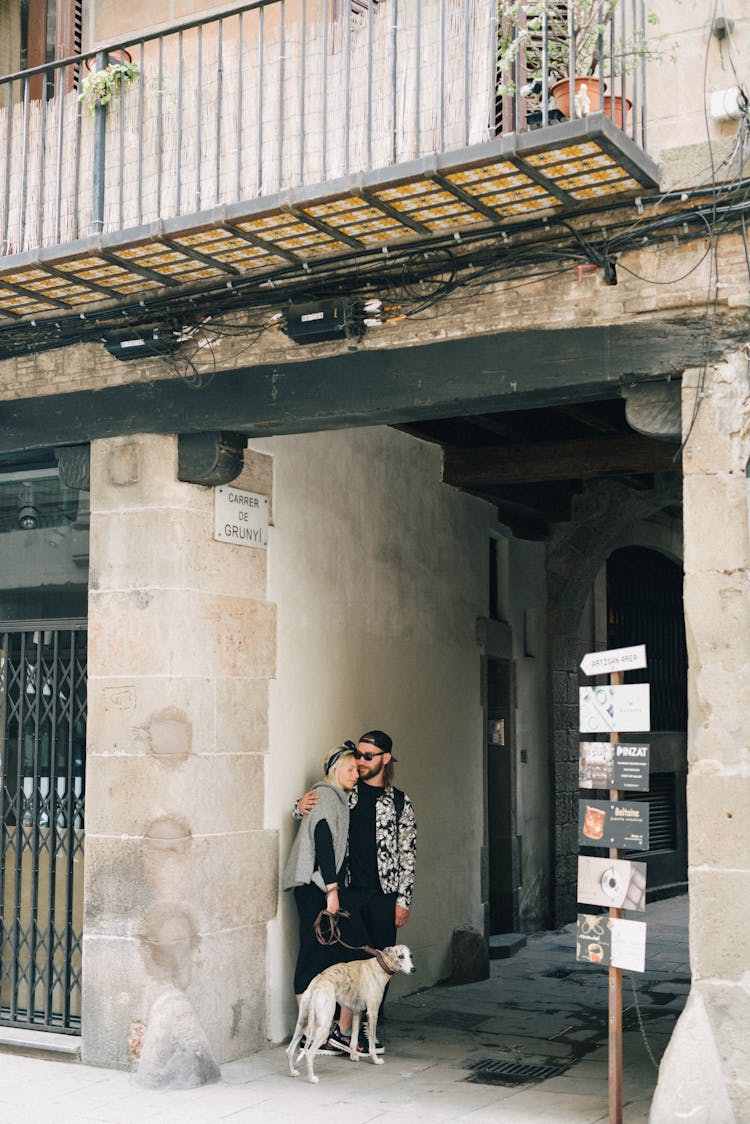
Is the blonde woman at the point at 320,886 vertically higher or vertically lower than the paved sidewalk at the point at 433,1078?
higher

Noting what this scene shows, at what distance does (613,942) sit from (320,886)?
7.61 ft

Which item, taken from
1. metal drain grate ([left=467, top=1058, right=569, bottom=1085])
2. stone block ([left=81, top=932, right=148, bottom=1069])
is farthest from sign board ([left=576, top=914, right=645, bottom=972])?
stone block ([left=81, top=932, right=148, bottom=1069])

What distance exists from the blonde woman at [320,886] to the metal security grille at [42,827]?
52.4 inches

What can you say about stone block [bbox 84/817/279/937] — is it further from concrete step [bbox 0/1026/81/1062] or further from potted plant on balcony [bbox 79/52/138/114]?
potted plant on balcony [bbox 79/52/138/114]

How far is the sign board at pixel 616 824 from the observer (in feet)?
20.5

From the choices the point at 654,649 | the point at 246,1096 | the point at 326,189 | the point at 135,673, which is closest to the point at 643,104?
the point at 326,189

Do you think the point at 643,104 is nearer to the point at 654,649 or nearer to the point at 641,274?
the point at 641,274

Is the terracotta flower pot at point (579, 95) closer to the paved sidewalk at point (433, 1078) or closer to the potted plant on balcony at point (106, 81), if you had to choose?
the potted plant on balcony at point (106, 81)

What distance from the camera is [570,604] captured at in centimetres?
1383

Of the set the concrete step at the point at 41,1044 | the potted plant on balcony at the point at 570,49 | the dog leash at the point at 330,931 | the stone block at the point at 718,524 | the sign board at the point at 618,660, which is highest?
the potted plant on balcony at the point at 570,49

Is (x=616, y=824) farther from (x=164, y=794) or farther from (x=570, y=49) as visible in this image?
(x=570, y=49)

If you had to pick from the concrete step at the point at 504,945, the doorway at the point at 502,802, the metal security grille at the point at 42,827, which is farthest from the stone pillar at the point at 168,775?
the doorway at the point at 502,802

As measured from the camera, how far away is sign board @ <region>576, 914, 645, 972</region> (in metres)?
6.17

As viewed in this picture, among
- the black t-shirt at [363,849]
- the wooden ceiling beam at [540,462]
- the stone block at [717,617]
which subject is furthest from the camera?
the wooden ceiling beam at [540,462]
